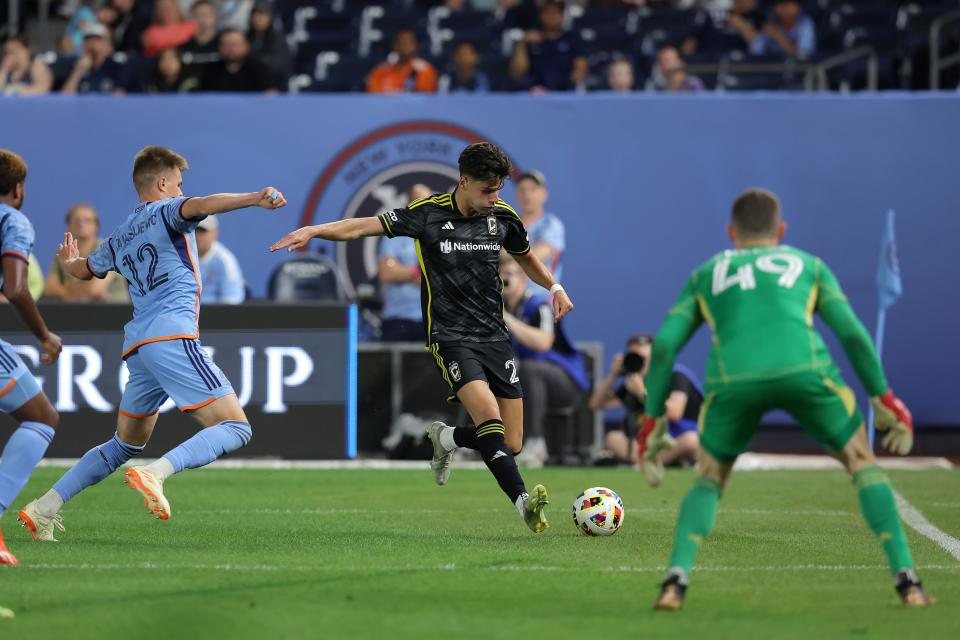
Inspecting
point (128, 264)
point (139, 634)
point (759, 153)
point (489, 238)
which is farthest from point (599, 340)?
point (139, 634)

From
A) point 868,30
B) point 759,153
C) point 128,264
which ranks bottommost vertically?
point 128,264

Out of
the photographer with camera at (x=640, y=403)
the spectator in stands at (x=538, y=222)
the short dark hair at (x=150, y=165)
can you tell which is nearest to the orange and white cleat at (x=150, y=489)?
the short dark hair at (x=150, y=165)

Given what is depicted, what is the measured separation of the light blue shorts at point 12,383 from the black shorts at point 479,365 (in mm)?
2596

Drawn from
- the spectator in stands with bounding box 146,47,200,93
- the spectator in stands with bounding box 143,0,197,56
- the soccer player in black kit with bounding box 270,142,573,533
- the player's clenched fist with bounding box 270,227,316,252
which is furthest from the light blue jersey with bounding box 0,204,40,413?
the spectator in stands with bounding box 143,0,197,56

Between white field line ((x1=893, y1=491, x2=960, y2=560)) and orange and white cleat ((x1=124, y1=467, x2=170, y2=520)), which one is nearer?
orange and white cleat ((x1=124, y1=467, x2=170, y2=520))

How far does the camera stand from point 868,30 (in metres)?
18.4

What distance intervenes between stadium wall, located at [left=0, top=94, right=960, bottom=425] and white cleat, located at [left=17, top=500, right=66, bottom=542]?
8.63 m

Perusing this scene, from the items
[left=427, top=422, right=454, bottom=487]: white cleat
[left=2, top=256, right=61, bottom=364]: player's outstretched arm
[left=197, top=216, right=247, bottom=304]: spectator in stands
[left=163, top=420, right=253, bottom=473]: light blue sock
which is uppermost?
[left=2, top=256, right=61, bottom=364]: player's outstretched arm

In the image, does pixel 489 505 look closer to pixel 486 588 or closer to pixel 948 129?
pixel 486 588

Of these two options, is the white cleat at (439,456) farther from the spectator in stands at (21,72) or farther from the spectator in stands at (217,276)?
the spectator in stands at (21,72)

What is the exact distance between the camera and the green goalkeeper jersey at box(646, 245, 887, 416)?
611cm

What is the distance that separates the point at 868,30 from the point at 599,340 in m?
5.48

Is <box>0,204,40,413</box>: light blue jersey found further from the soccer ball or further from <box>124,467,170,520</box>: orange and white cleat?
the soccer ball

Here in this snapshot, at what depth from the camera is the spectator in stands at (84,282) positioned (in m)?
14.6
